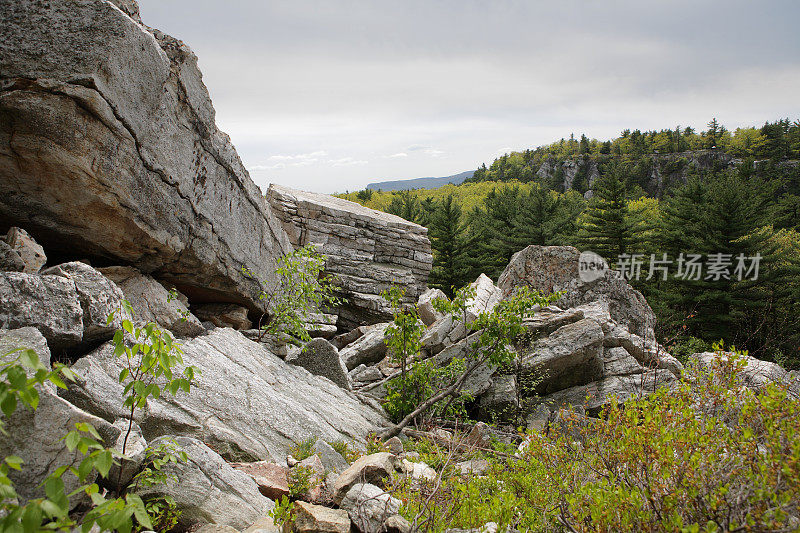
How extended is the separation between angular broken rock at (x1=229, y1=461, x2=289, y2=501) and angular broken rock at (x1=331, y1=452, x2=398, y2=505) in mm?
522

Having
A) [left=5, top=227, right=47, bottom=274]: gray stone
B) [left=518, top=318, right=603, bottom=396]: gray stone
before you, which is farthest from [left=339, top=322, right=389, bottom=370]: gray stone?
[left=5, top=227, right=47, bottom=274]: gray stone

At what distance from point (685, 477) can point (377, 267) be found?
Result: 1345 cm

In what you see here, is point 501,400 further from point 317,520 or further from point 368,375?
point 317,520

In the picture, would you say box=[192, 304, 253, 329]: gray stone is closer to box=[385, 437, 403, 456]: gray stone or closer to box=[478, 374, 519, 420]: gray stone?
box=[385, 437, 403, 456]: gray stone

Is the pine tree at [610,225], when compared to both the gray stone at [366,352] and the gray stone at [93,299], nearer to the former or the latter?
the gray stone at [366,352]

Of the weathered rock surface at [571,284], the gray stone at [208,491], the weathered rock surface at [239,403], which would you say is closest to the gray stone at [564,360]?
the weathered rock surface at [239,403]

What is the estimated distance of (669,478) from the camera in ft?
9.92

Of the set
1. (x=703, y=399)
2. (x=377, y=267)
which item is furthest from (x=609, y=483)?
(x=377, y=267)

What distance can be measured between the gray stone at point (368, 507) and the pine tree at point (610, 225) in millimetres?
28170

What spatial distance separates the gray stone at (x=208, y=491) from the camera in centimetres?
371

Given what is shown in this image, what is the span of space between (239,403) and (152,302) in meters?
2.33

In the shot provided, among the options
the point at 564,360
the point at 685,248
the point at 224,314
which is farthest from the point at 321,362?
the point at 685,248

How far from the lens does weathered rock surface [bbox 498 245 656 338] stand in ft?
47.1

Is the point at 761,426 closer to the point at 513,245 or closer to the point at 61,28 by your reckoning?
the point at 61,28
